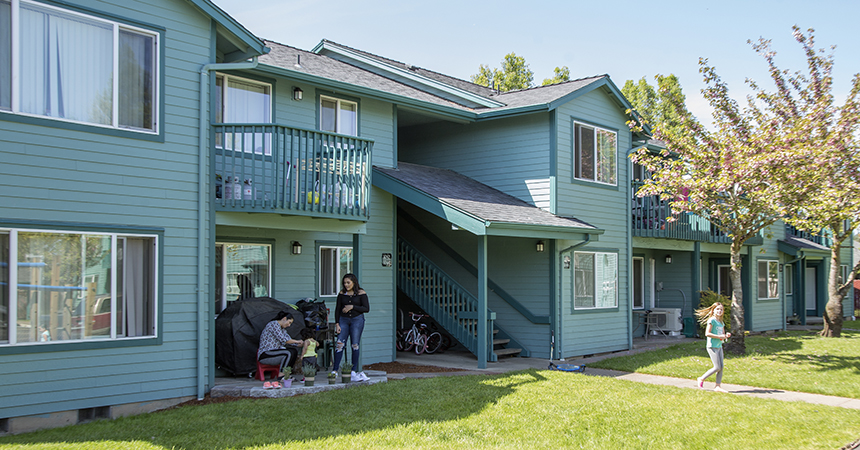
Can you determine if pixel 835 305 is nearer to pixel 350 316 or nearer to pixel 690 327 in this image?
pixel 690 327

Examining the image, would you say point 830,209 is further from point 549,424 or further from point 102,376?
point 102,376

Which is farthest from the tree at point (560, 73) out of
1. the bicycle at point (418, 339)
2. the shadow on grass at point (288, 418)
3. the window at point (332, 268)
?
the shadow on grass at point (288, 418)

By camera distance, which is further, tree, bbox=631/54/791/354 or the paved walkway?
tree, bbox=631/54/791/354

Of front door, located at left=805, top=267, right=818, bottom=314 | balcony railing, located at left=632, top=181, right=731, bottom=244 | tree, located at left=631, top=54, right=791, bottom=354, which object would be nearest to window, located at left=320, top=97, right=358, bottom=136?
tree, located at left=631, top=54, right=791, bottom=354

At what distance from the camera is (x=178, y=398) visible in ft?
30.2

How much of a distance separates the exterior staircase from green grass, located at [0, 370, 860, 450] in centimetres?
355

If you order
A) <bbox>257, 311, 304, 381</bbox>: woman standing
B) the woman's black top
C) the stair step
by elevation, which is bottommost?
the stair step

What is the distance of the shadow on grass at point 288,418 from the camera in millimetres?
7145

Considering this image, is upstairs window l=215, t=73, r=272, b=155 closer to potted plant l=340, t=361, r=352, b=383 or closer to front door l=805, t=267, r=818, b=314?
potted plant l=340, t=361, r=352, b=383

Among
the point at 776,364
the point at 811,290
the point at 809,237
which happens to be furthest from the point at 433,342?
the point at 811,290

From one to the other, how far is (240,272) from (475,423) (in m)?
5.17

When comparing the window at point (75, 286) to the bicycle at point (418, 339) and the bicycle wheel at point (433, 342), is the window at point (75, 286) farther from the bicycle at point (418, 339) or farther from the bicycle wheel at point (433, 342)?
the bicycle wheel at point (433, 342)

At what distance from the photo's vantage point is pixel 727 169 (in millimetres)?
13641

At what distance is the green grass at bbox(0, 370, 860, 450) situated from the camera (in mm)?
7164
